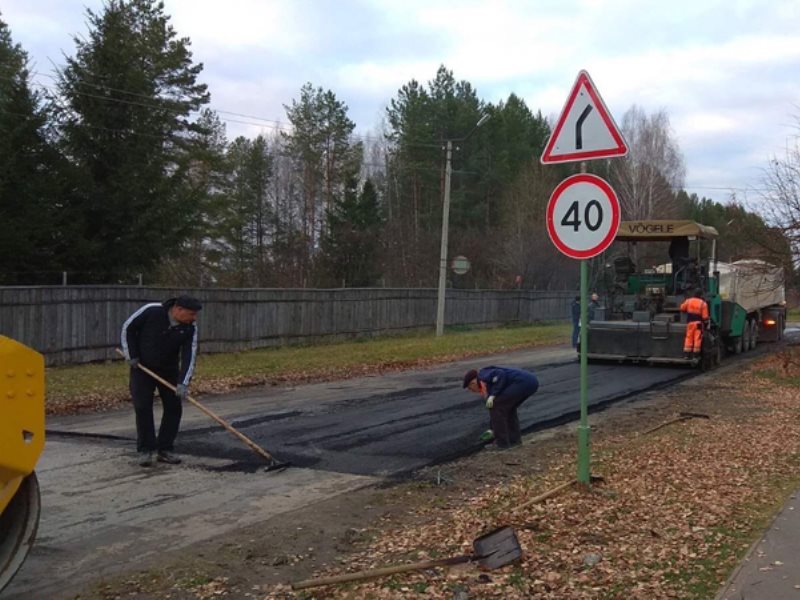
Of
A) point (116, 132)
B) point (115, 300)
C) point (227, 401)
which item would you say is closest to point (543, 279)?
point (116, 132)

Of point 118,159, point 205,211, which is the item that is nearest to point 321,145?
point 205,211

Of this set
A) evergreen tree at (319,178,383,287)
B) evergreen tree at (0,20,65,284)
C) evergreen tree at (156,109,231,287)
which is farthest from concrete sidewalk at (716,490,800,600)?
evergreen tree at (319,178,383,287)

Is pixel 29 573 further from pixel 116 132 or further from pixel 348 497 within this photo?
pixel 116 132

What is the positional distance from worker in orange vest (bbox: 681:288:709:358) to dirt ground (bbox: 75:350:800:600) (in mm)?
7791

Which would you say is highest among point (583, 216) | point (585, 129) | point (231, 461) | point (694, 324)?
point (585, 129)

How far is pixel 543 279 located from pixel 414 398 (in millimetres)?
36751

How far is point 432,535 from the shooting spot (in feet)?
18.2

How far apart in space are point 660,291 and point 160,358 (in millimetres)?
13728

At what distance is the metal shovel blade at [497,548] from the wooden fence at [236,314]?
43.0 ft

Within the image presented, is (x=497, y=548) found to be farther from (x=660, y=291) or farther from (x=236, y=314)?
(x=236, y=314)

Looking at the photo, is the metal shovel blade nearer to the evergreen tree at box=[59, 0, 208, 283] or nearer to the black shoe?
the black shoe

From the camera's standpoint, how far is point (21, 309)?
51.6 feet

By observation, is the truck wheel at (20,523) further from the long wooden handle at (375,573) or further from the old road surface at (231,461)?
the long wooden handle at (375,573)

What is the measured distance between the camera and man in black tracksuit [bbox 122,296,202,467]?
26.1 feet
